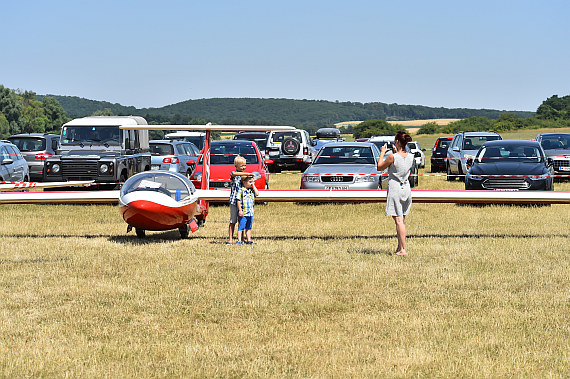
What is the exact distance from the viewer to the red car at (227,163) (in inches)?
697

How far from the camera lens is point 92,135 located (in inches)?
815

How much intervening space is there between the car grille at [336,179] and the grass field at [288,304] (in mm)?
3599

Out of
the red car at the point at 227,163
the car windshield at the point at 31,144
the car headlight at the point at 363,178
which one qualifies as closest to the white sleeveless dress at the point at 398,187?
the car headlight at the point at 363,178

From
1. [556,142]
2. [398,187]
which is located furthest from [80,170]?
[556,142]

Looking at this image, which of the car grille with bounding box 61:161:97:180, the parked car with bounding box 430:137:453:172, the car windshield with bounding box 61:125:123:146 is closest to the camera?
the car grille with bounding box 61:161:97:180

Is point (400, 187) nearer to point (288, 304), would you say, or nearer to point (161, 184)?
point (288, 304)

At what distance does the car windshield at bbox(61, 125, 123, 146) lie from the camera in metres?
20.6

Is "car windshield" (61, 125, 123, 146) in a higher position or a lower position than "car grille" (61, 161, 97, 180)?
higher

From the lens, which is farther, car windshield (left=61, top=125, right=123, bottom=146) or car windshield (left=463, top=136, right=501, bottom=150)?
car windshield (left=463, top=136, right=501, bottom=150)

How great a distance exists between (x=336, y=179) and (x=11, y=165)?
357 inches

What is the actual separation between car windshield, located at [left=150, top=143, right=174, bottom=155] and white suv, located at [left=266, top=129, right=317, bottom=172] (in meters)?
7.01

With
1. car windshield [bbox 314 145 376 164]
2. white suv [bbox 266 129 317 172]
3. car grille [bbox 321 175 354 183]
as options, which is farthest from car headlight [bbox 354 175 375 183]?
white suv [bbox 266 129 317 172]

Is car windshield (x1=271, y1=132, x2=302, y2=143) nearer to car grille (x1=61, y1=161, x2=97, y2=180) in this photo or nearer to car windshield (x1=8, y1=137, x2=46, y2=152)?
car windshield (x1=8, y1=137, x2=46, y2=152)

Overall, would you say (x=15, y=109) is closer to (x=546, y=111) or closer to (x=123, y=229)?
(x=546, y=111)
